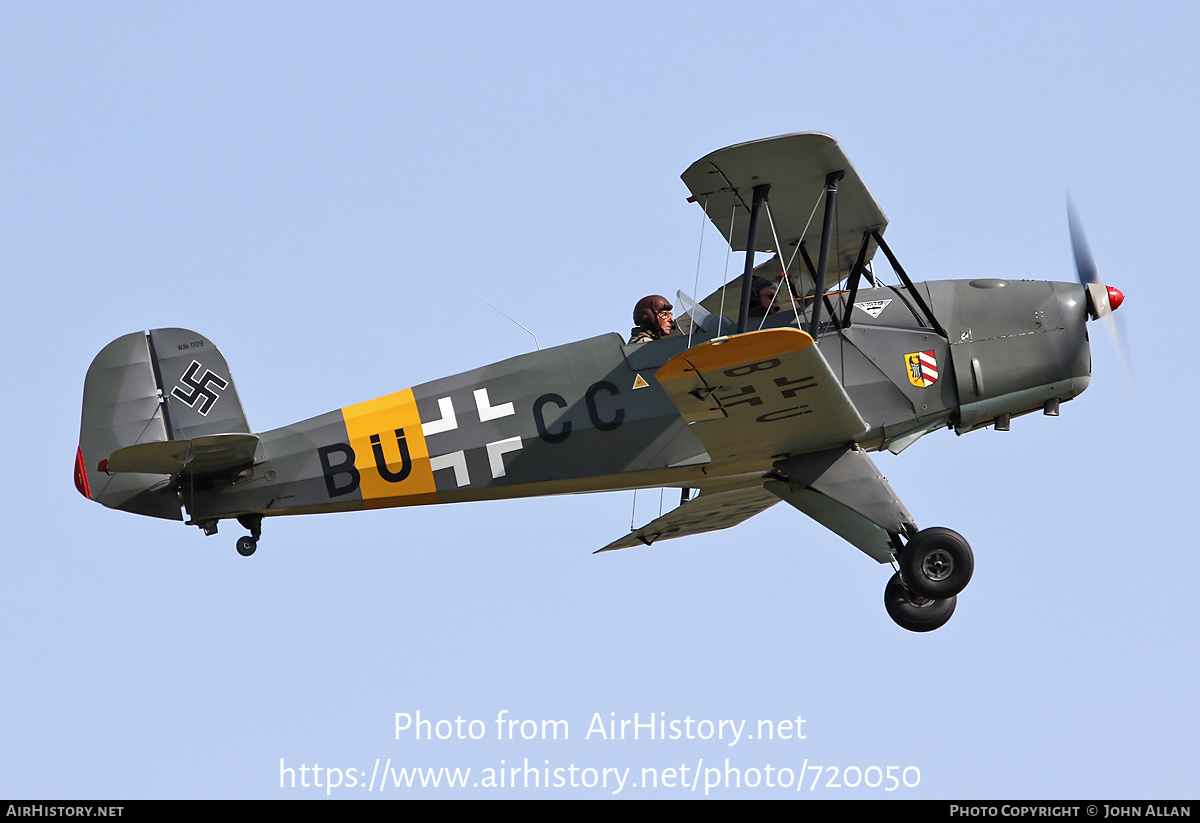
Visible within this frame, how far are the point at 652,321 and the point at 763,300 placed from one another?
33.3 inches

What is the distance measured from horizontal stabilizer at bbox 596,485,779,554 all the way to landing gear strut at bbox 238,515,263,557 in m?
3.03

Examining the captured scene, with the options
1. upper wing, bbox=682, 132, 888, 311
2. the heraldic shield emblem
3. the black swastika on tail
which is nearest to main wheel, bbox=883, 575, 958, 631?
the heraldic shield emblem

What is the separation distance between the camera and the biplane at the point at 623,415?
930 cm

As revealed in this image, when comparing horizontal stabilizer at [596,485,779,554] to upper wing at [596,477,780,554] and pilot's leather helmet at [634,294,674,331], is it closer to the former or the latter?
upper wing at [596,477,780,554]

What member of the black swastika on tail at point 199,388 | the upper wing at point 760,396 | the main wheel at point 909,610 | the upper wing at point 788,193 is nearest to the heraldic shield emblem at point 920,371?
the upper wing at point 760,396

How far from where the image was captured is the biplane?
930 cm

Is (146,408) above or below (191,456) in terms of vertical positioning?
above

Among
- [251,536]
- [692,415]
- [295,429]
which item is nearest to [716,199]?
[692,415]

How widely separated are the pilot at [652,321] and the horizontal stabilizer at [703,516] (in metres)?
1.60

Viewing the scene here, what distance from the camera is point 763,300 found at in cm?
959

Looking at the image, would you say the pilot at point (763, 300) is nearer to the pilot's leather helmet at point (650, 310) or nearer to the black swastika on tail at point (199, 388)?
the pilot's leather helmet at point (650, 310)

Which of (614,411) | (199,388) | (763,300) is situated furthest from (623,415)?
(199,388)

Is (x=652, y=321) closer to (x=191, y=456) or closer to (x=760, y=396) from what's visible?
(x=760, y=396)

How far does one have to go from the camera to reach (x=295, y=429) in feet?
31.4
